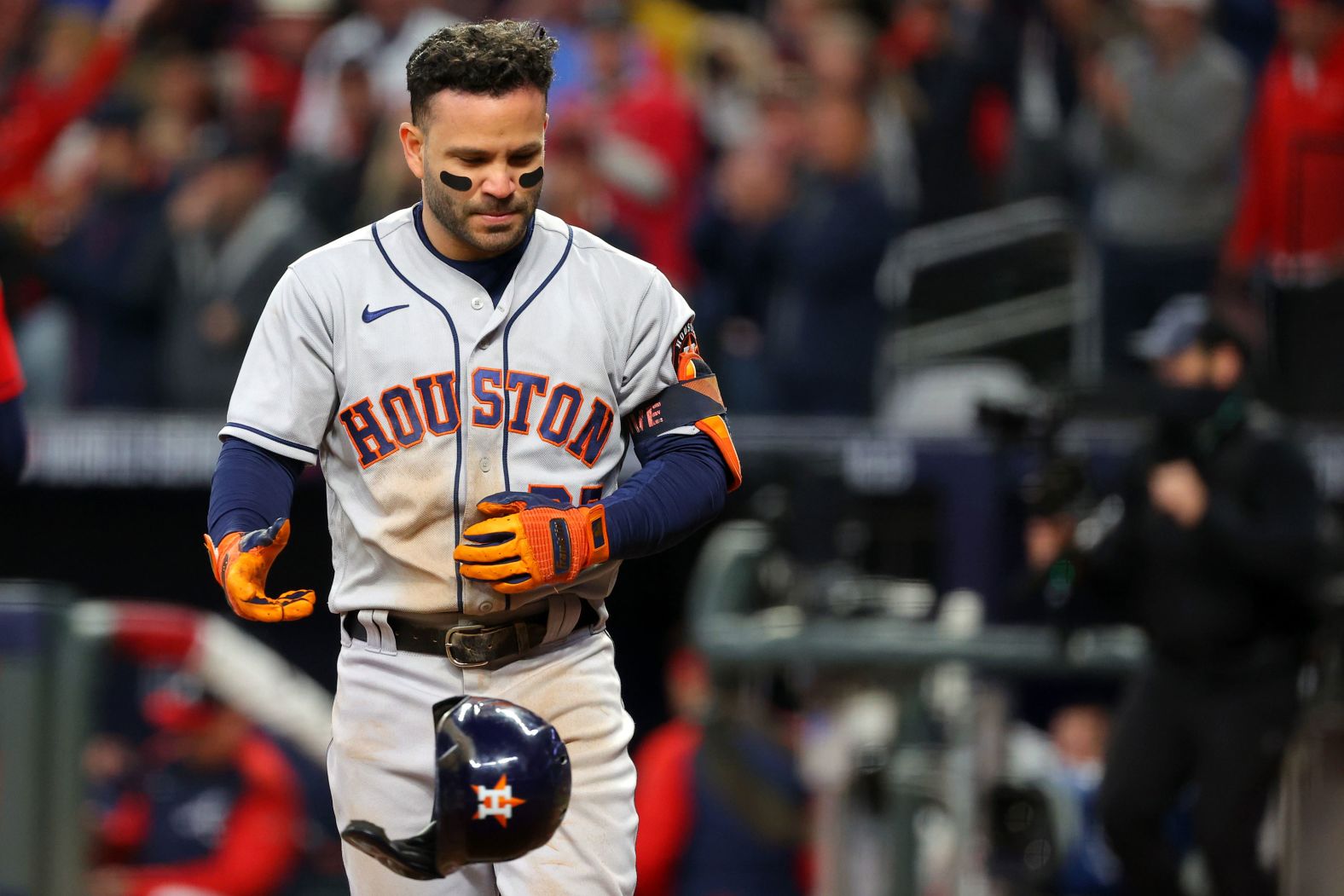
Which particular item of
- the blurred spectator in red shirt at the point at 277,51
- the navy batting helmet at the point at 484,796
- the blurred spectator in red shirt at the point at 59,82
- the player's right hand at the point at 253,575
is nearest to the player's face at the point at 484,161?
the player's right hand at the point at 253,575

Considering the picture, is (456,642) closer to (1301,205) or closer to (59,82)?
(1301,205)

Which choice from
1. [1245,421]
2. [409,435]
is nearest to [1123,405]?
[1245,421]

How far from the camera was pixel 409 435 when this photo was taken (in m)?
2.88

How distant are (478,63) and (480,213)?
21 centimetres

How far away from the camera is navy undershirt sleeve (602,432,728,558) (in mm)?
2830

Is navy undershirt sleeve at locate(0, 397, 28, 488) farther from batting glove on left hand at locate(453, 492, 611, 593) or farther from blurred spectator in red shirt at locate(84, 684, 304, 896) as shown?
blurred spectator in red shirt at locate(84, 684, 304, 896)

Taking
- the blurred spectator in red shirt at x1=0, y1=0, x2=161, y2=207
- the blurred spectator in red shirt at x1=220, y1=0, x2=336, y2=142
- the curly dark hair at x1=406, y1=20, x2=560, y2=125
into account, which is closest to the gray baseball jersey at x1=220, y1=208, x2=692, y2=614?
the curly dark hair at x1=406, y1=20, x2=560, y2=125

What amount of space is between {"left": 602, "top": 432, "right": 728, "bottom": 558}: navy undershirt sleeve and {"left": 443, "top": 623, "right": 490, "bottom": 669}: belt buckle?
240 millimetres

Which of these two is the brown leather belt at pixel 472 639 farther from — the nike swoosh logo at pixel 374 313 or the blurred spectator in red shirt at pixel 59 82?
the blurred spectator in red shirt at pixel 59 82

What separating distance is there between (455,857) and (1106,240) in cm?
538

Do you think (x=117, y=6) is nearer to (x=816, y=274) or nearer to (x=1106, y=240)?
(x=816, y=274)

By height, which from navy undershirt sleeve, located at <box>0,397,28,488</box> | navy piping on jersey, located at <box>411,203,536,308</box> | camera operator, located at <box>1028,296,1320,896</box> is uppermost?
navy piping on jersey, located at <box>411,203,536,308</box>

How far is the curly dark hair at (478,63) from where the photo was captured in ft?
9.21

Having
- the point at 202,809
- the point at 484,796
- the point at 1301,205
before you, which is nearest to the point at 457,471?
the point at 484,796
